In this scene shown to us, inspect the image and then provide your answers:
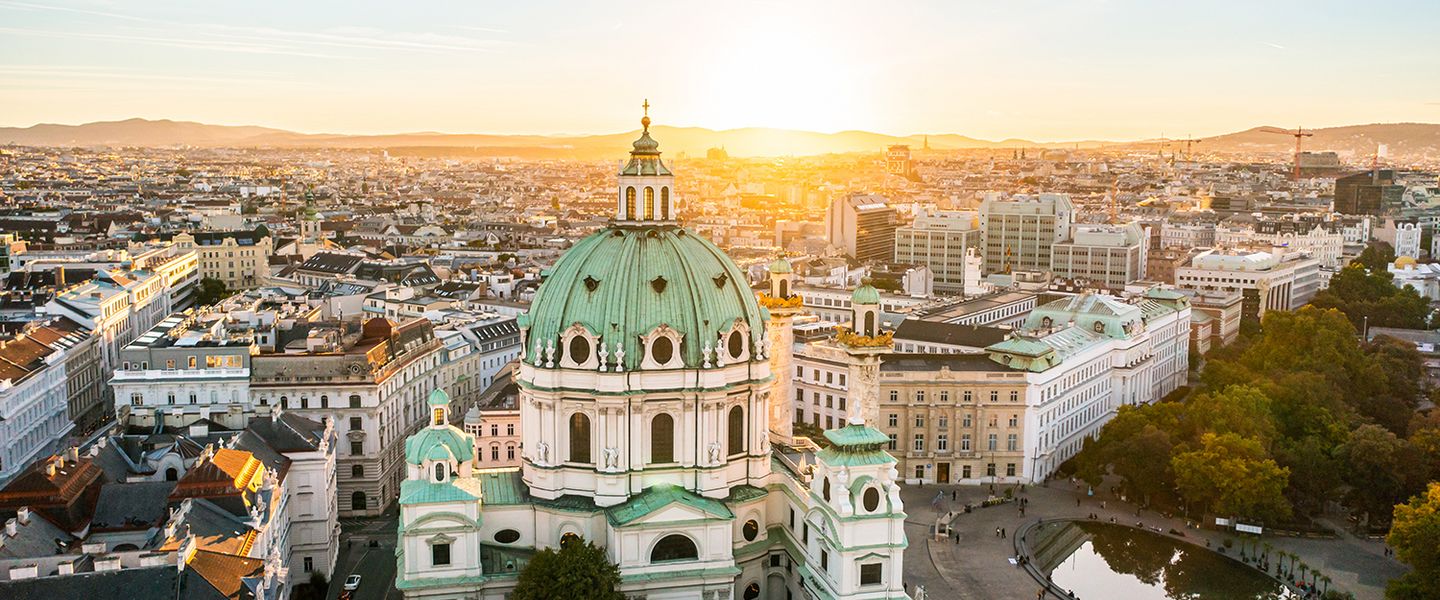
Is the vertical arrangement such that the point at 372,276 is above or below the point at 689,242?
below

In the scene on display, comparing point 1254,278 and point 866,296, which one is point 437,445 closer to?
point 866,296

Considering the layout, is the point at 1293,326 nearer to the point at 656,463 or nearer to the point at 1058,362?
the point at 1058,362

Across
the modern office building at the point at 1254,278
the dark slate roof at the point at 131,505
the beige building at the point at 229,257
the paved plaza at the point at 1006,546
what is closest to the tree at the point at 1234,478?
the paved plaza at the point at 1006,546

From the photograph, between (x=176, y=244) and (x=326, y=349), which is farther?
(x=176, y=244)

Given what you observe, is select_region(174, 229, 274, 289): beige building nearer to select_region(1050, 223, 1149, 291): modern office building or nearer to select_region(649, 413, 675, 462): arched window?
select_region(1050, 223, 1149, 291): modern office building

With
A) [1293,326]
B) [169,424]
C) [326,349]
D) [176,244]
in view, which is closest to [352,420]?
[326,349]

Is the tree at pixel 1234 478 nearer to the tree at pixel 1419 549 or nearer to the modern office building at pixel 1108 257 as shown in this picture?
the tree at pixel 1419 549

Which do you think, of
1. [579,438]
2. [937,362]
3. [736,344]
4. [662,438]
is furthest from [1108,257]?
[579,438]
